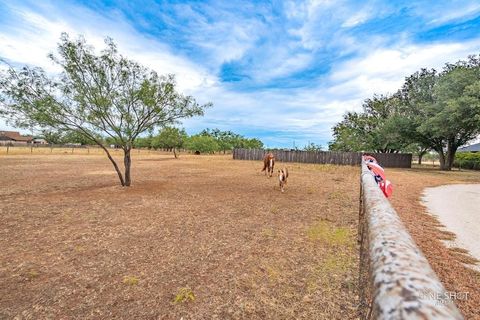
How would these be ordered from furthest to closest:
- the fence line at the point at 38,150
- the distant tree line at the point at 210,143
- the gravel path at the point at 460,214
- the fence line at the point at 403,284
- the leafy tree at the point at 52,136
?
the distant tree line at the point at 210,143 → the fence line at the point at 38,150 → the leafy tree at the point at 52,136 → the gravel path at the point at 460,214 → the fence line at the point at 403,284

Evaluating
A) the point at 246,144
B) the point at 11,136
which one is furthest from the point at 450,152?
the point at 11,136

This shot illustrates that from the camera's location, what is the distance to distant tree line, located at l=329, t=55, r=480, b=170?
19.5 metres

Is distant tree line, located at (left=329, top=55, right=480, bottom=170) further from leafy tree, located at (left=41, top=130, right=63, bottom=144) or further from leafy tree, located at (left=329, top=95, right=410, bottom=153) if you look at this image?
leafy tree, located at (left=41, top=130, right=63, bottom=144)

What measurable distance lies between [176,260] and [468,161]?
4064cm

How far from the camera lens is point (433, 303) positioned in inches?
19.9

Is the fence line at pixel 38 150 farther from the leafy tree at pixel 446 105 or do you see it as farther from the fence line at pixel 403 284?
the leafy tree at pixel 446 105

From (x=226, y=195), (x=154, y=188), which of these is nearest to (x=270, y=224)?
(x=226, y=195)

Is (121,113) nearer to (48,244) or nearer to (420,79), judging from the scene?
(48,244)

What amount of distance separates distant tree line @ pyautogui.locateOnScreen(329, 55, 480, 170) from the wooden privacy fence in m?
1.77

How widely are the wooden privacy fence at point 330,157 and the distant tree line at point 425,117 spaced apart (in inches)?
69.7

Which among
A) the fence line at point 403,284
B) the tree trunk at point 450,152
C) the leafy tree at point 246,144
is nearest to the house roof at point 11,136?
the leafy tree at point 246,144

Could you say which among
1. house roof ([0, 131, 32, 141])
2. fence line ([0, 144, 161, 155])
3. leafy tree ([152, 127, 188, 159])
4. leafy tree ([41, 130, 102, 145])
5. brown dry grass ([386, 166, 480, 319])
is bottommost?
brown dry grass ([386, 166, 480, 319])

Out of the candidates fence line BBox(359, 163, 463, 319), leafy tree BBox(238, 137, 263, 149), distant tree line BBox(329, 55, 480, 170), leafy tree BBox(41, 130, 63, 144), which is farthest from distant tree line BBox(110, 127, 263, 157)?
fence line BBox(359, 163, 463, 319)

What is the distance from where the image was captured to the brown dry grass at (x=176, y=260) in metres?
3.26
